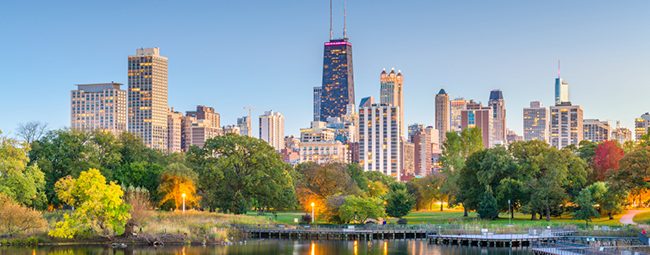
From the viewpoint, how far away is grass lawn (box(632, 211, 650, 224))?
273 ft

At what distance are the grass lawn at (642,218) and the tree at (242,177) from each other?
37100 millimetres

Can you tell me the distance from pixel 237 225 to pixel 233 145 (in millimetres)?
17063

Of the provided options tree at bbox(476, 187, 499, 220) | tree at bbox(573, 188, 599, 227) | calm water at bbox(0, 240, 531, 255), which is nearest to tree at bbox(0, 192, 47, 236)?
calm water at bbox(0, 240, 531, 255)

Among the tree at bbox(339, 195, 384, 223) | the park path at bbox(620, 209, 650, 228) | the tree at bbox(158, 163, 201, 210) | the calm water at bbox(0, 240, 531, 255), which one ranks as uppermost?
the tree at bbox(158, 163, 201, 210)

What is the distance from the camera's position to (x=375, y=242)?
249ft

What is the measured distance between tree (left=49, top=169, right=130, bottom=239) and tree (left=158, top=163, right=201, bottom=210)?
60.0ft

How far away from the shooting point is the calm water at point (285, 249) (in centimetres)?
6369

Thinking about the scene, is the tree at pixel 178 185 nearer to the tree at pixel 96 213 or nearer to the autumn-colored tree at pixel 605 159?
the tree at pixel 96 213

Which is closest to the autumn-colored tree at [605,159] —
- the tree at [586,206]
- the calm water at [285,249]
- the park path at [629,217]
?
the park path at [629,217]

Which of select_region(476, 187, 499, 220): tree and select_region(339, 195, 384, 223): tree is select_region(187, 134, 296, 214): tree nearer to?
select_region(339, 195, 384, 223): tree

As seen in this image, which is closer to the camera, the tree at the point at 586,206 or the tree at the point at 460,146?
the tree at the point at 586,206

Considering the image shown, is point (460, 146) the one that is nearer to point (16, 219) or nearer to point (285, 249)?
point (285, 249)

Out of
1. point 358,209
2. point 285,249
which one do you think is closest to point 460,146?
point 358,209

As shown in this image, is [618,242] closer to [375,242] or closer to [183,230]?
[375,242]
